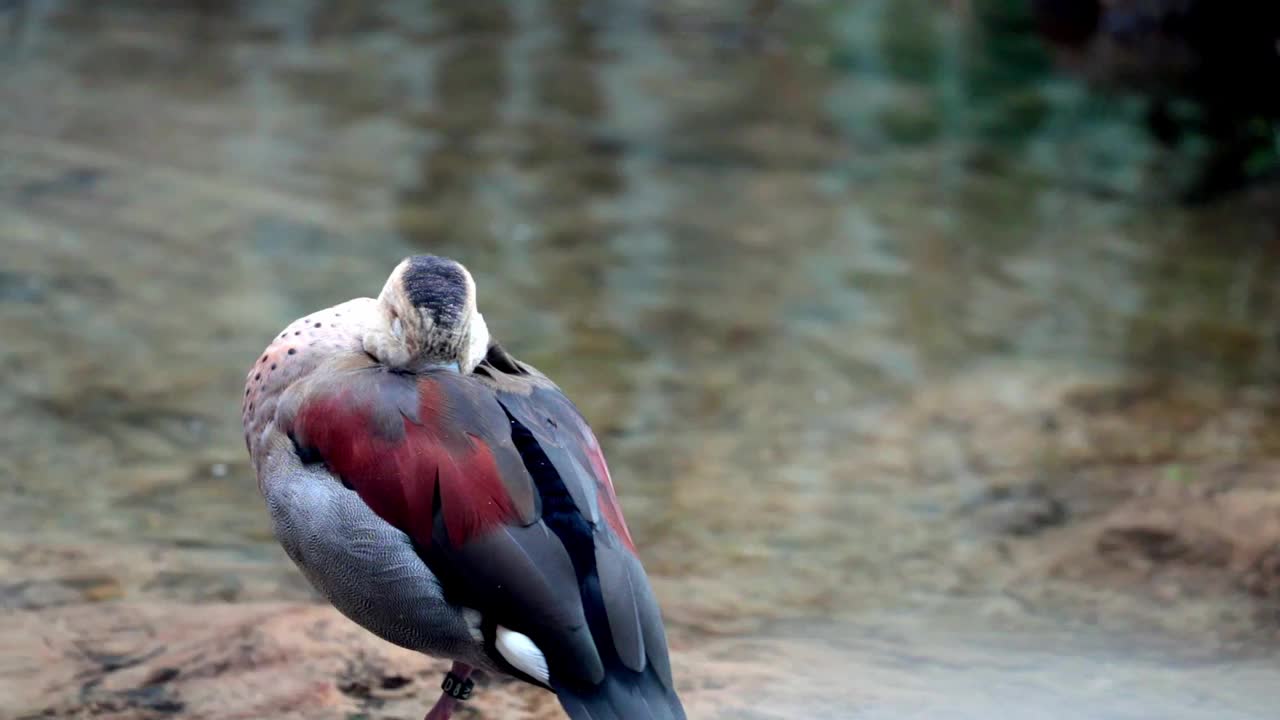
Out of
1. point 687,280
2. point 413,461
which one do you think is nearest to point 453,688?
point 413,461

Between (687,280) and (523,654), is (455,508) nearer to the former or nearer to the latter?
(523,654)

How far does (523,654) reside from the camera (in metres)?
2.86

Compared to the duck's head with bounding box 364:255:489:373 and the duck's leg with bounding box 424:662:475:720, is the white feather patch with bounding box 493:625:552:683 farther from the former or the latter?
the duck's head with bounding box 364:255:489:373

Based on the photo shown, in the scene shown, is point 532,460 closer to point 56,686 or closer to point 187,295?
point 56,686

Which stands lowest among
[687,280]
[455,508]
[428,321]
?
[455,508]

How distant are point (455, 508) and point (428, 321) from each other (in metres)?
0.45

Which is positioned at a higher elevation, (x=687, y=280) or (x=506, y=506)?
(x=687, y=280)

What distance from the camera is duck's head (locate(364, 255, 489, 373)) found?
321 cm

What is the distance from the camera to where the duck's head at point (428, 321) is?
3.21m

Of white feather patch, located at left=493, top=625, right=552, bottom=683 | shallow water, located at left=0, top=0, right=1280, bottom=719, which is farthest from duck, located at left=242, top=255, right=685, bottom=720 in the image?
shallow water, located at left=0, top=0, right=1280, bottom=719

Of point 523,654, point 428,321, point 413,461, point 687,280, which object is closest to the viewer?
point 523,654

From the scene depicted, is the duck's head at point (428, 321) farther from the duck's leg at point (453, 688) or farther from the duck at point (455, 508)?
the duck's leg at point (453, 688)

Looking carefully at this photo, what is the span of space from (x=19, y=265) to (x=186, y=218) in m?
0.99

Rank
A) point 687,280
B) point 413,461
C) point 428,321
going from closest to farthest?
point 413,461
point 428,321
point 687,280
